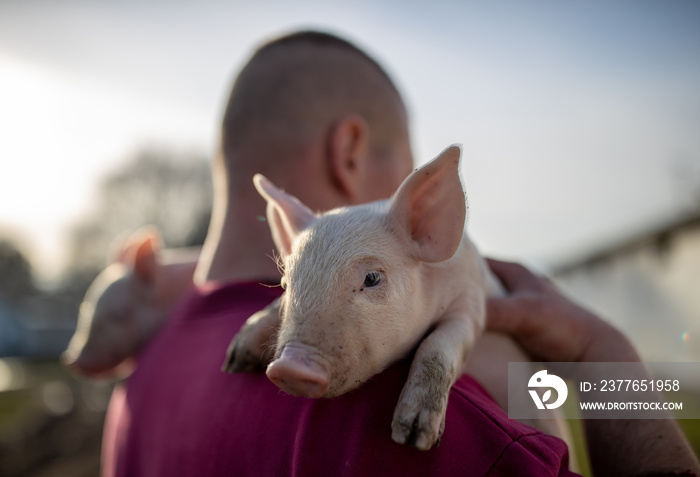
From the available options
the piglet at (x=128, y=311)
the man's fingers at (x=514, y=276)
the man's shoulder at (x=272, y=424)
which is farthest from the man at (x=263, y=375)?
the piglet at (x=128, y=311)

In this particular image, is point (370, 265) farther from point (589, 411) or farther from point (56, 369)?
point (56, 369)

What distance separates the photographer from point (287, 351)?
1.43m

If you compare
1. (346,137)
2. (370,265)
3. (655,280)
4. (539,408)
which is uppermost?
(346,137)

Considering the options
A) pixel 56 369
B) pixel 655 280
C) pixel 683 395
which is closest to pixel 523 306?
pixel 683 395

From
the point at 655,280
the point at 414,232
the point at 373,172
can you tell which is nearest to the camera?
the point at 414,232

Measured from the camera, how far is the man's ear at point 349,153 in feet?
8.18

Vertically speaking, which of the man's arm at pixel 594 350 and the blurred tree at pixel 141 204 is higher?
the man's arm at pixel 594 350

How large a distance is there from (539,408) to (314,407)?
124 centimetres

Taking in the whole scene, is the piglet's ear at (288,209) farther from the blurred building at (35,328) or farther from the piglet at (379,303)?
the blurred building at (35,328)

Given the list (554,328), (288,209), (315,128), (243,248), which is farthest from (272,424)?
(315,128)

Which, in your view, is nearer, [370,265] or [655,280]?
[370,265]

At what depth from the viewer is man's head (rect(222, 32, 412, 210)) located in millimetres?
2490

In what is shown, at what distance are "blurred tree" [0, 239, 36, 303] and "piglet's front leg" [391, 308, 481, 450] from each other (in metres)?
38.3

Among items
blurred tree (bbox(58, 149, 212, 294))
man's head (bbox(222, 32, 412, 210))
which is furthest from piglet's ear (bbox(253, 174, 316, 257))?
blurred tree (bbox(58, 149, 212, 294))
